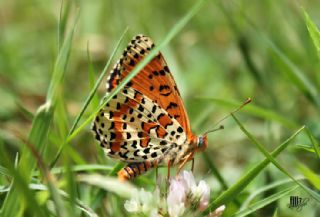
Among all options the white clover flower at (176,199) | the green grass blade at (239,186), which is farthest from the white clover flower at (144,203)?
the green grass blade at (239,186)

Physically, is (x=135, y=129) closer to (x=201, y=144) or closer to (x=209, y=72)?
(x=201, y=144)

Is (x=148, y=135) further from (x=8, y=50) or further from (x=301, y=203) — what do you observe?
(x=8, y=50)

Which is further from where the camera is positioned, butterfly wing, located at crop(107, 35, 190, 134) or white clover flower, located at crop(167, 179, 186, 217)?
butterfly wing, located at crop(107, 35, 190, 134)

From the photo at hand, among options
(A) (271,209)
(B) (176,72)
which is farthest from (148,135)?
(B) (176,72)

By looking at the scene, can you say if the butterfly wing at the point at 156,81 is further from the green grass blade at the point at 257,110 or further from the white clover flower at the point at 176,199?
the white clover flower at the point at 176,199

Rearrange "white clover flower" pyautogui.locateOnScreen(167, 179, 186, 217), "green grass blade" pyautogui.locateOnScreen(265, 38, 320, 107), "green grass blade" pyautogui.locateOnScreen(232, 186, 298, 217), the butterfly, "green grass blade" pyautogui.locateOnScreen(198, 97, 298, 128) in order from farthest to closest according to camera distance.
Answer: "green grass blade" pyautogui.locateOnScreen(265, 38, 320, 107) < "green grass blade" pyautogui.locateOnScreen(198, 97, 298, 128) < the butterfly < "green grass blade" pyautogui.locateOnScreen(232, 186, 298, 217) < "white clover flower" pyautogui.locateOnScreen(167, 179, 186, 217)

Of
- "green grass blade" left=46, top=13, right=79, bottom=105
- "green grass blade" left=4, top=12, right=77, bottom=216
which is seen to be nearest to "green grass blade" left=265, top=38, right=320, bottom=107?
"green grass blade" left=46, top=13, right=79, bottom=105

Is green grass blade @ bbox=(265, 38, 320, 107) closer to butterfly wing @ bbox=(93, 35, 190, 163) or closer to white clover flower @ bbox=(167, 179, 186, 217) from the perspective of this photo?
butterfly wing @ bbox=(93, 35, 190, 163)
